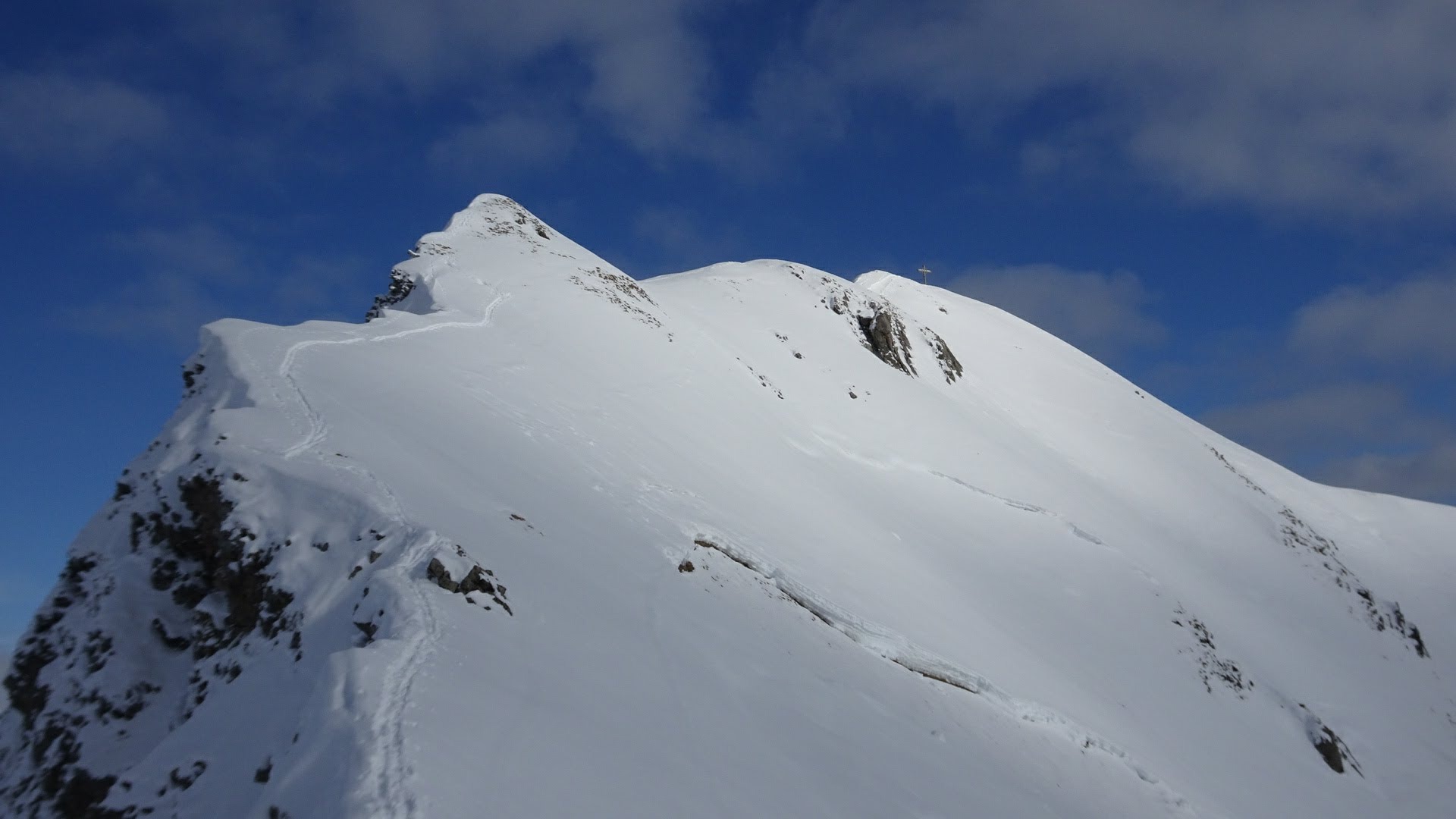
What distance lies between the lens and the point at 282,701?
31.5 feet

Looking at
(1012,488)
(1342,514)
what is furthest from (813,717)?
(1342,514)

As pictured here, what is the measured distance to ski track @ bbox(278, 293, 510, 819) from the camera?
7.46 m

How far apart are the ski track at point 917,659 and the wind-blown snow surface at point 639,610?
0.11 metres

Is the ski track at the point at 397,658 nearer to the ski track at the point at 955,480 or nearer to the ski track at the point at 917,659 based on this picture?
the ski track at the point at 917,659

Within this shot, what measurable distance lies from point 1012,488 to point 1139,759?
56.7 ft

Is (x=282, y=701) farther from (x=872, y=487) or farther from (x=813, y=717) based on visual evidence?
(x=872, y=487)

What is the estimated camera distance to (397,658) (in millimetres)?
9383

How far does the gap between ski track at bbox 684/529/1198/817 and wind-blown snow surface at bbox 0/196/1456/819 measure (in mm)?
114

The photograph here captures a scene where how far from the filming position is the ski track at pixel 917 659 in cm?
1819

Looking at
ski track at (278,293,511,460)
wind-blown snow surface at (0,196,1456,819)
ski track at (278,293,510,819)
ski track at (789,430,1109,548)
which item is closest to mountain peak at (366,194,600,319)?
wind-blown snow surface at (0,196,1456,819)

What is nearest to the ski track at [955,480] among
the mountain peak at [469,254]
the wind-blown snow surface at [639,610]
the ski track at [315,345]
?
Answer: the wind-blown snow surface at [639,610]

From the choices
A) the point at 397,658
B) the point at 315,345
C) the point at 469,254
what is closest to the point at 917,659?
the point at 397,658

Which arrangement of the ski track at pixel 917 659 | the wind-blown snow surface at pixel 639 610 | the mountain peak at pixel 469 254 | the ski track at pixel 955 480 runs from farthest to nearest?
the ski track at pixel 955 480, the mountain peak at pixel 469 254, the ski track at pixel 917 659, the wind-blown snow surface at pixel 639 610

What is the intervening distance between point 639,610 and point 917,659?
753 centimetres
